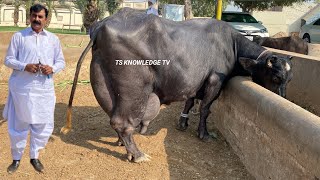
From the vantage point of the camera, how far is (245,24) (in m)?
16.5

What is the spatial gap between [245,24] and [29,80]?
1359 cm

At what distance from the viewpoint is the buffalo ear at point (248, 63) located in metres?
5.90

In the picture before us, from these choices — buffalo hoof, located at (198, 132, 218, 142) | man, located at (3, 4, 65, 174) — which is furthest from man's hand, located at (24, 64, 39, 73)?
buffalo hoof, located at (198, 132, 218, 142)

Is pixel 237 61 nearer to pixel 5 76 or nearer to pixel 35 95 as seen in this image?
pixel 35 95

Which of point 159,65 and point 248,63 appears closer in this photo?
point 159,65

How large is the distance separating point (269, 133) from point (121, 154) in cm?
201

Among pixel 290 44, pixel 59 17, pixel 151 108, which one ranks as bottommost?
pixel 151 108

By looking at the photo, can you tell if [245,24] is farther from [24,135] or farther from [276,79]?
[24,135]

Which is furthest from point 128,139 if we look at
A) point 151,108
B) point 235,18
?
point 235,18

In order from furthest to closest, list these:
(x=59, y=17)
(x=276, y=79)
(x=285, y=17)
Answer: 1. (x=59, y=17)
2. (x=285, y=17)
3. (x=276, y=79)

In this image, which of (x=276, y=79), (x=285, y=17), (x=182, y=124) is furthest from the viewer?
(x=285, y=17)

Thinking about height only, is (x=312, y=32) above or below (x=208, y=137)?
above

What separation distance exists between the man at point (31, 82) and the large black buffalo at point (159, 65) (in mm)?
660

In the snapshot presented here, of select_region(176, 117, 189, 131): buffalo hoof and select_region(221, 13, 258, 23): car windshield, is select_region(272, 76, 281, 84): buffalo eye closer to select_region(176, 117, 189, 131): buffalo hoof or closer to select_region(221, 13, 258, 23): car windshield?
select_region(176, 117, 189, 131): buffalo hoof
